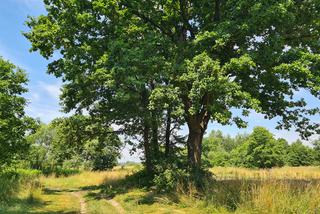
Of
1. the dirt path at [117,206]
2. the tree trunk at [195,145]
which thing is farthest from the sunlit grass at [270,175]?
the dirt path at [117,206]

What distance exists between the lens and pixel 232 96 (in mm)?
14812

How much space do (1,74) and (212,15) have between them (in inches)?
540

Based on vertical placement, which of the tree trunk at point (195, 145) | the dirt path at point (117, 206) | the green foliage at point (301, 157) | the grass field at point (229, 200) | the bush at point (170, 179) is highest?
the green foliage at point (301, 157)

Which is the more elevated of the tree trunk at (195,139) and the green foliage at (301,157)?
the green foliage at (301,157)

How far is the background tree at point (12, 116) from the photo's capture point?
794 inches

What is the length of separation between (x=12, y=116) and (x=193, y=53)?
11.8m

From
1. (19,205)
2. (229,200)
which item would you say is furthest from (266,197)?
(19,205)

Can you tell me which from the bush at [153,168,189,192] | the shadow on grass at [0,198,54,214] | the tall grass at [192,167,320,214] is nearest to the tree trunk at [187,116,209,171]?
the bush at [153,168,189,192]

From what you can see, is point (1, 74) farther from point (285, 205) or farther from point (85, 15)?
point (285, 205)

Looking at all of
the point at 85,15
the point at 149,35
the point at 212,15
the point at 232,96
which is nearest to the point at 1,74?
the point at 85,15

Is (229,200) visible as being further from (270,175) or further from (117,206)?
(117,206)

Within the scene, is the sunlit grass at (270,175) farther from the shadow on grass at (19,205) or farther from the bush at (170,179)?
the shadow on grass at (19,205)

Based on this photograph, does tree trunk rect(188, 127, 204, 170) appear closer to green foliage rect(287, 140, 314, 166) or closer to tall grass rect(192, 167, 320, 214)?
tall grass rect(192, 167, 320, 214)

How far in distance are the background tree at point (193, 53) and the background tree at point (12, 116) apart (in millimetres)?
3580
